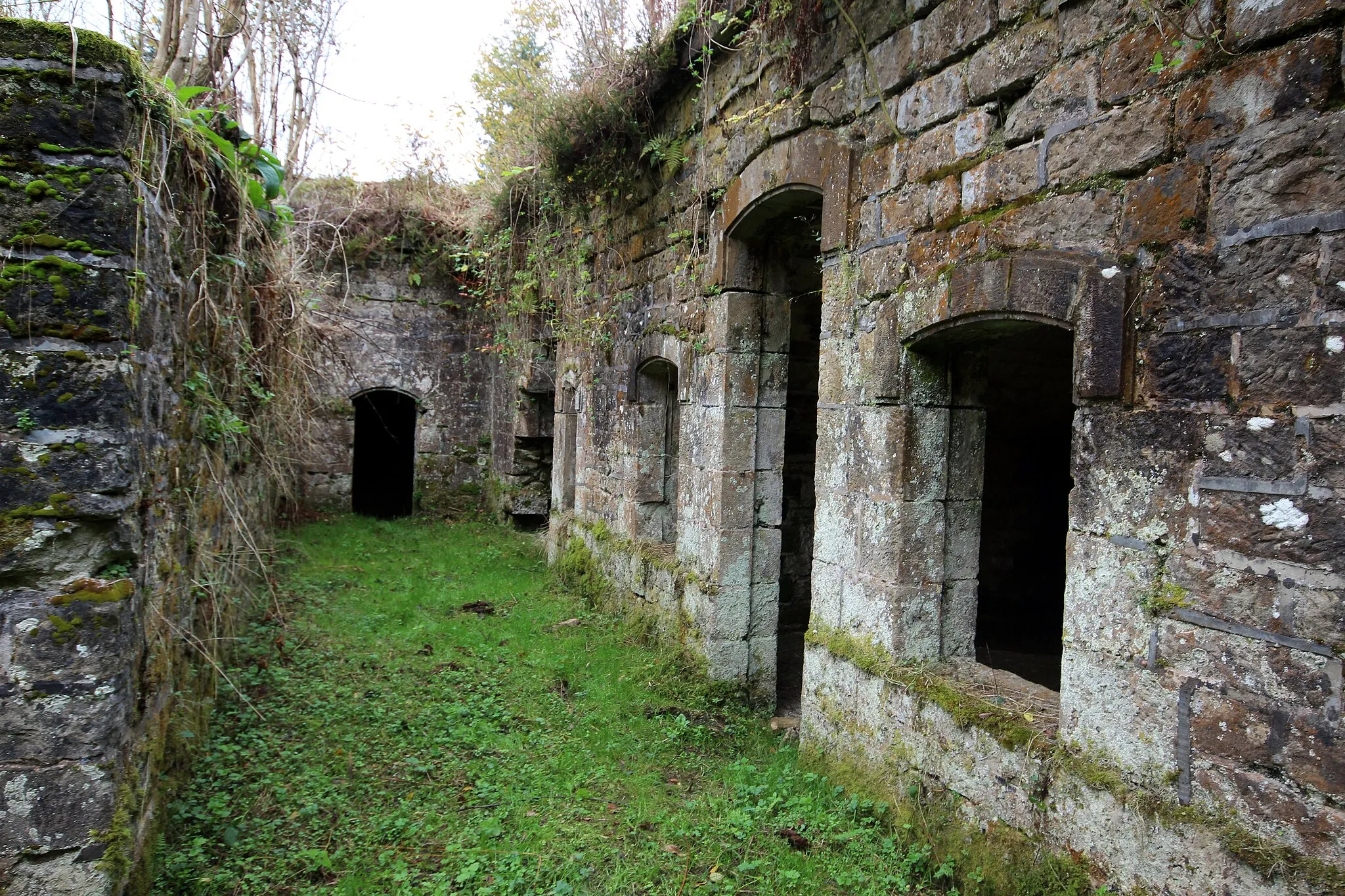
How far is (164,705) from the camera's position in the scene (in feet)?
10.0

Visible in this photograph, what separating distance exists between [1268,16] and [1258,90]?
0.20 metres

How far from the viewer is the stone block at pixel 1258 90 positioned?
211 cm

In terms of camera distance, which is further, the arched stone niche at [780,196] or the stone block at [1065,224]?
the arched stone niche at [780,196]

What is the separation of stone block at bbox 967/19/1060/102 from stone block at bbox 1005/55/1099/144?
0.22 feet

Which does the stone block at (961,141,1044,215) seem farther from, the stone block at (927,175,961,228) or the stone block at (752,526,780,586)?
the stone block at (752,526,780,586)

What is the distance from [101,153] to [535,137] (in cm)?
510

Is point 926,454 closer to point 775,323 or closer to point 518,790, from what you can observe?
point 775,323

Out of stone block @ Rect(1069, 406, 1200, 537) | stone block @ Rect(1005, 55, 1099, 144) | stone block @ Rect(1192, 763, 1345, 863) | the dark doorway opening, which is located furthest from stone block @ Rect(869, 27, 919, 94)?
the dark doorway opening

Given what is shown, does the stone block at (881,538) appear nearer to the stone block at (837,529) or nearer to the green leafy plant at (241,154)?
the stone block at (837,529)

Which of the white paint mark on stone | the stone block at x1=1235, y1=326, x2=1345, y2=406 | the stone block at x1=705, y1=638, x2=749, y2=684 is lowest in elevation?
the stone block at x1=705, y1=638, x2=749, y2=684

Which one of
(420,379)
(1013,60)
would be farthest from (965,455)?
(420,379)

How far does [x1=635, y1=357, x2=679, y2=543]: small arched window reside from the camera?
21.4 feet

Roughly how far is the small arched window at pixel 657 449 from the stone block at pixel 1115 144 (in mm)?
3944

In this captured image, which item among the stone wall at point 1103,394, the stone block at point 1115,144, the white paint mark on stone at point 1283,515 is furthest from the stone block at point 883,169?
the white paint mark on stone at point 1283,515
